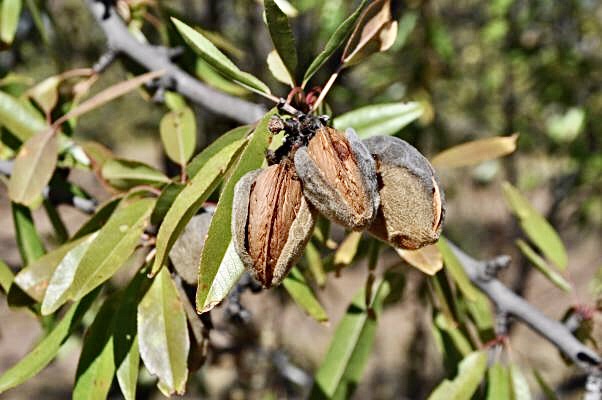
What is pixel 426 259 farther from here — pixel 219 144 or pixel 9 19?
pixel 9 19

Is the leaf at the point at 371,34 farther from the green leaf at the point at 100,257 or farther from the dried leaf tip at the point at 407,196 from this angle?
the green leaf at the point at 100,257

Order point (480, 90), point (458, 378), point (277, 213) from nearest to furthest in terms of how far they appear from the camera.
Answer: point (277, 213)
point (458, 378)
point (480, 90)

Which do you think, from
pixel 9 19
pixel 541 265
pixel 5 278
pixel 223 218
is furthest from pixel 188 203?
pixel 9 19

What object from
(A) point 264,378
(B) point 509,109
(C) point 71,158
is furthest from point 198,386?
(C) point 71,158

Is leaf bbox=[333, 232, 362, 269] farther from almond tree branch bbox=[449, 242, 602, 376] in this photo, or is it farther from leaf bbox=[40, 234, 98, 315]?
leaf bbox=[40, 234, 98, 315]

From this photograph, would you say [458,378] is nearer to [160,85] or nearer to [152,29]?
[160,85]
